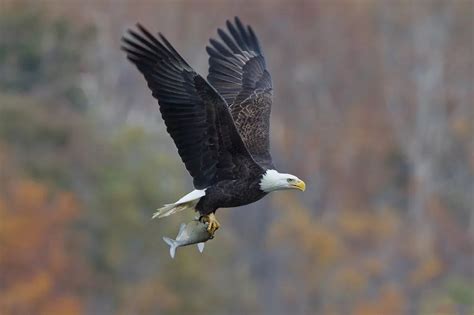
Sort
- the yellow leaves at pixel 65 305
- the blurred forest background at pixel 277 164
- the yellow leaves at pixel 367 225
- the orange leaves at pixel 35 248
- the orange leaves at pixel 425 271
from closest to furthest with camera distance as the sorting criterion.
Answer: the blurred forest background at pixel 277 164, the orange leaves at pixel 35 248, the yellow leaves at pixel 65 305, the orange leaves at pixel 425 271, the yellow leaves at pixel 367 225

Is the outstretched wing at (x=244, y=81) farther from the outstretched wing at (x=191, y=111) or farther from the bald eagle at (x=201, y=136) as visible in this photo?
the outstretched wing at (x=191, y=111)

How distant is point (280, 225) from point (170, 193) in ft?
22.2

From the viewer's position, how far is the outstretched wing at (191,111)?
11273 mm

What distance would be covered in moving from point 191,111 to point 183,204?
617 mm

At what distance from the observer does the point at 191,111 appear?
11383 millimetres

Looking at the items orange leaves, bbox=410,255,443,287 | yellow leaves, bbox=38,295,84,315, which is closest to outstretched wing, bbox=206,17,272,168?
yellow leaves, bbox=38,295,84,315

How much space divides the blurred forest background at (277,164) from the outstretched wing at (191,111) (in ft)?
51.9

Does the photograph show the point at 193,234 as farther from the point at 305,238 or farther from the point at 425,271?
the point at 425,271

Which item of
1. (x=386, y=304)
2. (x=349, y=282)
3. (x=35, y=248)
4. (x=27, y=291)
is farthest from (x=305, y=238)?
(x=27, y=291)

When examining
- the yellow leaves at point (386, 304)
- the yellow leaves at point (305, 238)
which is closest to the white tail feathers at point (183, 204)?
the yellow leaves at point (386, 304)

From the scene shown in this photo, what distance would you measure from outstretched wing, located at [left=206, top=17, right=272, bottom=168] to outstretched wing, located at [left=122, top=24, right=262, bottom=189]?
0.88 metres

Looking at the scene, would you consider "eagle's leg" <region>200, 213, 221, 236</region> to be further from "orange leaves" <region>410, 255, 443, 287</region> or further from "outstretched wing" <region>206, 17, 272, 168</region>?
"orange leaves" <region>410, 255, 443, 287</region>

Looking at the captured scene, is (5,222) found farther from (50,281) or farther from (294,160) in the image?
(294,160)

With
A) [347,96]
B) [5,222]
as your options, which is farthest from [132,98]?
[5,222]
